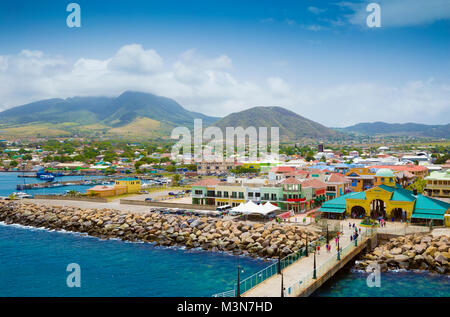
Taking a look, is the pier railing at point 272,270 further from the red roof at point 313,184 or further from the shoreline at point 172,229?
the red roof at point 313,184

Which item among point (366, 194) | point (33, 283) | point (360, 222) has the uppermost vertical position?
point (366, 194)

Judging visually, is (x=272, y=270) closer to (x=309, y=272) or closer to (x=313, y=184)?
(x=309, y=272)

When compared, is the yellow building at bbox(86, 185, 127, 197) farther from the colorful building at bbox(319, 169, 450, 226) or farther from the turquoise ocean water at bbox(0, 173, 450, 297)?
the colorful building at bbox(319, 169, 450, 226)

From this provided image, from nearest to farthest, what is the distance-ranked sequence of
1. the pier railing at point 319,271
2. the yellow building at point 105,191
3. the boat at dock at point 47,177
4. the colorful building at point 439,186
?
1. the pier railing at point 319,271
2. the colorful building at point 439,186
3. the yellow building at point 105,191
4. the boat at dock at point 47,177

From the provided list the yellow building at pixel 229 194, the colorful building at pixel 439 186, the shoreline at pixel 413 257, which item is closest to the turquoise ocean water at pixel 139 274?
the shoreline at pixel 413 257

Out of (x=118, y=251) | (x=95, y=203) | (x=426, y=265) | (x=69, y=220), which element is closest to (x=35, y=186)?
(x=95, y=203)
